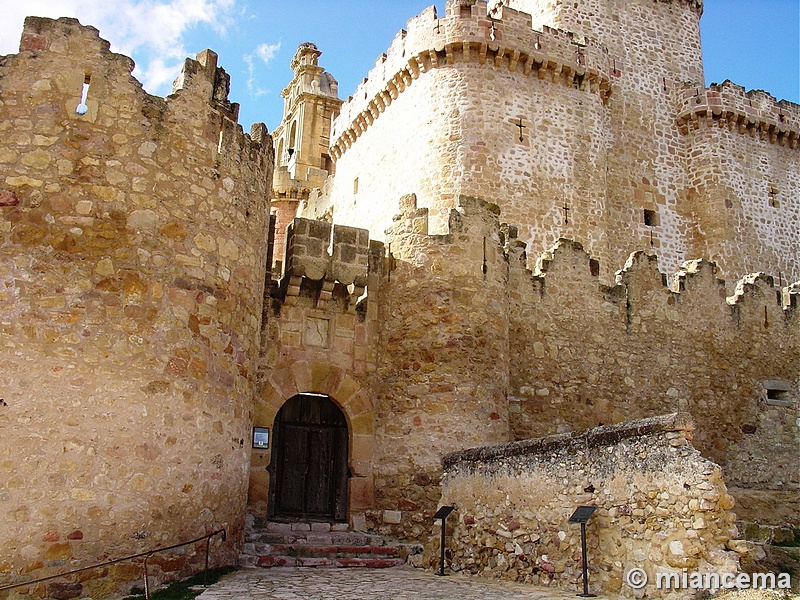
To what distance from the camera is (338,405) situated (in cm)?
1198

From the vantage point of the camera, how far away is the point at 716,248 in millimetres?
20984

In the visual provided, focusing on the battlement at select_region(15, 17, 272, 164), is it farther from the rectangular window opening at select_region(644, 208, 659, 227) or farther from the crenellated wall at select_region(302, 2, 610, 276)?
the rectangular window opening at select_region(644, 208, 659, 227)

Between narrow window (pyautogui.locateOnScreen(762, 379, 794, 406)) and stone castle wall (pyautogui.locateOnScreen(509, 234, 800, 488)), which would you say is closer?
stone castle wall (pyautogui.locateOnScreen(509, 234, 800, 488))

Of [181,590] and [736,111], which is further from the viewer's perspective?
[736,111]

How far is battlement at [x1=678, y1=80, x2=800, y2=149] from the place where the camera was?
2208cm

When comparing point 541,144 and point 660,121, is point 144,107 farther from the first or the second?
point 660,121

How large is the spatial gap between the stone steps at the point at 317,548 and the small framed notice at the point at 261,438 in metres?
1.05

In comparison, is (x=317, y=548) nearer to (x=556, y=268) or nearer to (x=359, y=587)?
(x=359, y=587)

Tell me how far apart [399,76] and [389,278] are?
9056mm

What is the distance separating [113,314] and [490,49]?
13185mm

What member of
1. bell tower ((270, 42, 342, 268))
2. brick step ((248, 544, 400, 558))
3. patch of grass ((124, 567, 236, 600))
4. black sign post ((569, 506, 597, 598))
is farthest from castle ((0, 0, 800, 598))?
bell tower ((270, 42, 342, 268))

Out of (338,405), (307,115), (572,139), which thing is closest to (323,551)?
(338,405)

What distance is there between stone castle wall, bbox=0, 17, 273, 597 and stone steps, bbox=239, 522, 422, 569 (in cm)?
73

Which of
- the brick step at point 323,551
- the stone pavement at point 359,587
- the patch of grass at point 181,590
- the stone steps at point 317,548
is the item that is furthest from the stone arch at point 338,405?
the patch of grass at point 181,590
